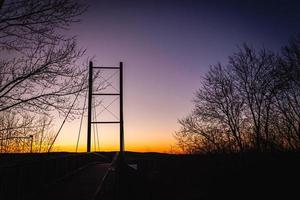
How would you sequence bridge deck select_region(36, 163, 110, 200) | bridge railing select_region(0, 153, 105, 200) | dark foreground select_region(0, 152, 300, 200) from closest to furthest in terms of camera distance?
bridge railing select_region(0, 153, 105, 200) → bridge deck select_region(36, 163, 110, 200) → dark foreground select_region(0, 152, 300, 200)

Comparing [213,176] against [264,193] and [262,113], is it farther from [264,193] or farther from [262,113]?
[262,113]

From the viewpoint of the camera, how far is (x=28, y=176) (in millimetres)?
6473

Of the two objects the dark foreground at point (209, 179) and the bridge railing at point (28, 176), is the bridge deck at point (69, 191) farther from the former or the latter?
the bridge railing at point (28, 176)

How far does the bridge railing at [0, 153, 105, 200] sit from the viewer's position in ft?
17.4

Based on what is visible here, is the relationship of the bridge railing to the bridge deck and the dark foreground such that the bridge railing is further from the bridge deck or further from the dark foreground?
the bridge deck

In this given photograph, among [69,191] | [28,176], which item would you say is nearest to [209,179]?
[69,191]

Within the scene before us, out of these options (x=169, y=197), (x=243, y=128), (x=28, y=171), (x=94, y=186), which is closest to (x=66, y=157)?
(x=94, y=186)

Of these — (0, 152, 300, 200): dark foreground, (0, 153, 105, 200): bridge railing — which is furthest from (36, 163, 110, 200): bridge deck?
(0, 153, 105, 200): bridge railing

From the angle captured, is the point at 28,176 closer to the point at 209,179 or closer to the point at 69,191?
the point at 69,191

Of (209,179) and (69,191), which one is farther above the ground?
(69,191)

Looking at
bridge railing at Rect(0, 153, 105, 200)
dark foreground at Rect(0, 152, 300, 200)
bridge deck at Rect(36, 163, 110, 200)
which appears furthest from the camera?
dark foreground at Rect(0, 152, 300, 200)

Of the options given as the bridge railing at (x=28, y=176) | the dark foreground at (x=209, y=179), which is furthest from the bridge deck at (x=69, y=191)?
the bridge railing at (x=28, y=176)

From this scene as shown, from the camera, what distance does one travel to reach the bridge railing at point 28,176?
5.30 m

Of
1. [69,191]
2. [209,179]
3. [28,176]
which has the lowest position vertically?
[209,179]
